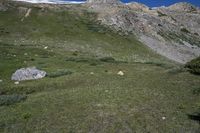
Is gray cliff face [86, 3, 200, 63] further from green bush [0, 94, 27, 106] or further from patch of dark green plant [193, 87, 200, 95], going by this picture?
green bush [0, 94, 27, 106]

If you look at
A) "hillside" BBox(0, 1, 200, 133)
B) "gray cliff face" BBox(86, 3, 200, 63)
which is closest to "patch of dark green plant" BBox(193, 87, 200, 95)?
"hillside" BBox(0, 1, 200, 133)

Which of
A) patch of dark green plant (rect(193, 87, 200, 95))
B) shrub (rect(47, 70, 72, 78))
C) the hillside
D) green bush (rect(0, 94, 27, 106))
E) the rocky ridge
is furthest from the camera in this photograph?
the rocky ridge

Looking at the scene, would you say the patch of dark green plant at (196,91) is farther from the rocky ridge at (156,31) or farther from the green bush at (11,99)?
the rocky ridge at (156,31)

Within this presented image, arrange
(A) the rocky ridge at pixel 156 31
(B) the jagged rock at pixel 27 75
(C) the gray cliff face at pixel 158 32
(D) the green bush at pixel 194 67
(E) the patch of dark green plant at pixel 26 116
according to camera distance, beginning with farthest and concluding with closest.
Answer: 1. (A) the rocky ridge at pixel 156 31
2. (C) the gray cliff face at pixel 158 32
3. (B) the jagged rock at pixel 27 75
4. (D) the green bush at pixel 194 67
5. (E) the patch of dark green plant at pixel 26 116

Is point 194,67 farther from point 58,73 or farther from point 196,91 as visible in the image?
point 58,73

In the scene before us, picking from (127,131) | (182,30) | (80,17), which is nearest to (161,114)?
(127,131)

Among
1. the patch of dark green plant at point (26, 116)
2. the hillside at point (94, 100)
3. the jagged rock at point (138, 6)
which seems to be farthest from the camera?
the jagged rock at point (138, 6)

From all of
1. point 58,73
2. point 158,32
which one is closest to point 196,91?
point 58,73

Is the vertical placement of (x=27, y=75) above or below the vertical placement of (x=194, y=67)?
below

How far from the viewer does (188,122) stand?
24000 mm

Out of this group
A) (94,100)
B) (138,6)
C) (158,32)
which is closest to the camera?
(94,100)

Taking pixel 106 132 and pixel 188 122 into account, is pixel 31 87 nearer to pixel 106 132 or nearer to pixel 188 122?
pixel 106 132

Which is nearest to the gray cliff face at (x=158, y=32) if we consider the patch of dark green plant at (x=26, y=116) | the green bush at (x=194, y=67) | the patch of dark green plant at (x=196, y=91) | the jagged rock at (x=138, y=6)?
the jagged rock at (x=138, y=6)

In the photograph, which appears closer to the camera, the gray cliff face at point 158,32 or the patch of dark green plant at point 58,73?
the patch of dark green plant at point 58,73
